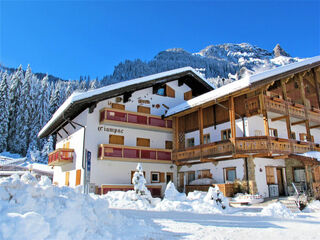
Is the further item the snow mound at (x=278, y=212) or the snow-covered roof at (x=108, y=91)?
the snow-covered roof at (x=108, y=91)

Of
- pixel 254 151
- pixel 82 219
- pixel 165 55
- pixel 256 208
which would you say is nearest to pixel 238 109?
pixel 254 151

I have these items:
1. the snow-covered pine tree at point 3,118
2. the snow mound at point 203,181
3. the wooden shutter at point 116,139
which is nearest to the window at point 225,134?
the snow mound at point 203,181

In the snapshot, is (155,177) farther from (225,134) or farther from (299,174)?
(299,174)

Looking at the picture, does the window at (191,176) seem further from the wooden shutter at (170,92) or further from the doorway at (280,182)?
the wooden shutter at (170,92)

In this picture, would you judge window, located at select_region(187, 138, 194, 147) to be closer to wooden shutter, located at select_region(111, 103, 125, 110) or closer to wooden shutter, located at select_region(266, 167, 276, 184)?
wooden shutter, located at select_region(111, 103, 125, 110)

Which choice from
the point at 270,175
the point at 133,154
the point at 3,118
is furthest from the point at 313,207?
the point at 3,118

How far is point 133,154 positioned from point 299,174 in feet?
39.8

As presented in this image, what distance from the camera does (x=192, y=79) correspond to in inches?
1067

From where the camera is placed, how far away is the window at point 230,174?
19.1 metres

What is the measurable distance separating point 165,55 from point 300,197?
5563 inches

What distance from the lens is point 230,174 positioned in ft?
63.7

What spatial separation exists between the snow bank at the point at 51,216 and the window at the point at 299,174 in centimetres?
1575

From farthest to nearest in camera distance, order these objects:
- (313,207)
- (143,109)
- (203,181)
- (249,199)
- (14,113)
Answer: (14,113) → (143,109) → (203,181) → (249,199) → (313,207)

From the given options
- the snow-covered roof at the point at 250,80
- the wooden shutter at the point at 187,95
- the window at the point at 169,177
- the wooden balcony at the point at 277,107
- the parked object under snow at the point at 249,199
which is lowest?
the parked object under snow at the point at 249,199
